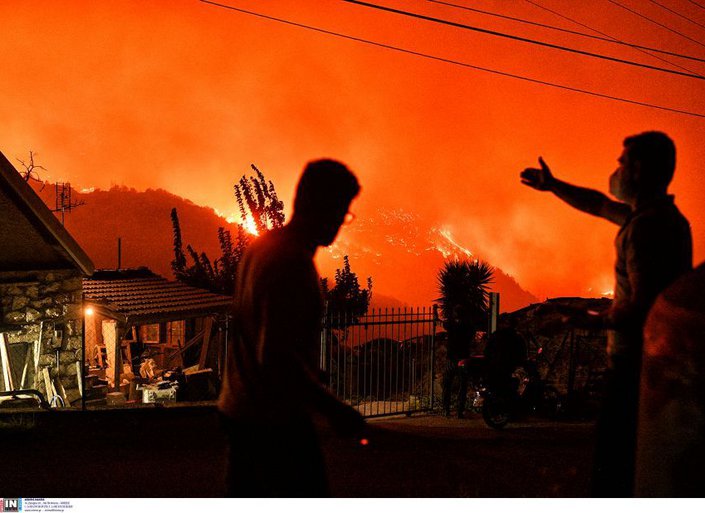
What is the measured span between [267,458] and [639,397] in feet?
5.85

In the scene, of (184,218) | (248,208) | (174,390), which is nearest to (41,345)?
(174,390)

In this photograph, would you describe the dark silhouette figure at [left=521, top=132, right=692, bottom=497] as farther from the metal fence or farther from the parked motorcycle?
the parked motorcycle

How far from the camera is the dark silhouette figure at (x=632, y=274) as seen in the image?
9.56 feet

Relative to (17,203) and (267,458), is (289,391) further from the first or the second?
(17,203)

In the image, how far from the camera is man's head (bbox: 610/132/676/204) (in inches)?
120

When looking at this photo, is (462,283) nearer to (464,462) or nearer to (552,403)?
(552,403)

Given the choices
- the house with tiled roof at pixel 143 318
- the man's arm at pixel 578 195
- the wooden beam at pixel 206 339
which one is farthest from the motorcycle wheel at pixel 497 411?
the wooden beam at pixel 206 339

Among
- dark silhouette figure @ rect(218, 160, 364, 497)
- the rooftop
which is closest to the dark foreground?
dark silhouette figure @ rect(218, 160, 364, 497)

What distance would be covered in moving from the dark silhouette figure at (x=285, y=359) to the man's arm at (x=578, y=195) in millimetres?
1519

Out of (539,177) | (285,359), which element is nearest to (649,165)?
(539,177)

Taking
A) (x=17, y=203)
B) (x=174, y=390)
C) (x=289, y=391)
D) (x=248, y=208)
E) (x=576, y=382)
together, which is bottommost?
(x=174, y=390)

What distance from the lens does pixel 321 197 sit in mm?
2467

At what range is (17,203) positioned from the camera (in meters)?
10.1
